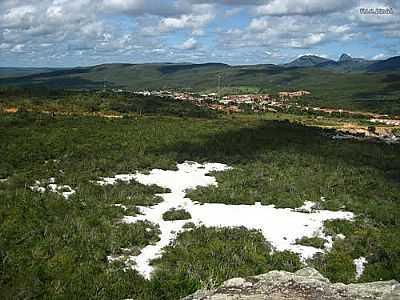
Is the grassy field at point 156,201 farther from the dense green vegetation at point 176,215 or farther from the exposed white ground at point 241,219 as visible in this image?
the dense green vegetation at point 176,215

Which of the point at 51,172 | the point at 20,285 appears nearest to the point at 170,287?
the point at 20,285

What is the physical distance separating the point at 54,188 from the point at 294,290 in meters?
14.8

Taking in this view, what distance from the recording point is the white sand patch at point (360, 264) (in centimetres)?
1318

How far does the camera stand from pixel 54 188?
20.9 metres

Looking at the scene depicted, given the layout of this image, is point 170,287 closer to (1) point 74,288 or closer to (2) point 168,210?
(1) point 74,288

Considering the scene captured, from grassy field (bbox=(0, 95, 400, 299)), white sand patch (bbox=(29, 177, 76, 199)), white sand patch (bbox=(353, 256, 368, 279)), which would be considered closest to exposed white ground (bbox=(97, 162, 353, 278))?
grassy field (bbox=(0, 95, 400, 299))

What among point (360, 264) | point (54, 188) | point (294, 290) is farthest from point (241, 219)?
point (294, 290)

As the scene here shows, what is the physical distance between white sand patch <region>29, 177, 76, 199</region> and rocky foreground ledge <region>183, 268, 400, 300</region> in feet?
39.2

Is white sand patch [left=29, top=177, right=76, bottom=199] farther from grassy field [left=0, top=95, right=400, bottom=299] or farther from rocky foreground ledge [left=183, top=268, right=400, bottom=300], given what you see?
rocky foreground ledge [left=183, top=268, right=400, bottom=300]

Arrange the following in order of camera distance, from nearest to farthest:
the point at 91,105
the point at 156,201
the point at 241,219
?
the point at 241,219 < the point at 156,201 < the point at 91,105

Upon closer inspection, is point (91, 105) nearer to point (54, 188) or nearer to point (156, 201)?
point (54, 188)

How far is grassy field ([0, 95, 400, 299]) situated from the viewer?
38.1ft

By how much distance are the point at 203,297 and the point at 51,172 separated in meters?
17.0

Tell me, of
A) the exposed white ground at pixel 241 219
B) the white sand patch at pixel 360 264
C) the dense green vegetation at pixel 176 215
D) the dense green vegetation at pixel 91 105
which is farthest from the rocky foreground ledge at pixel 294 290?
A: the dense green vegetation at pixel 91 105
